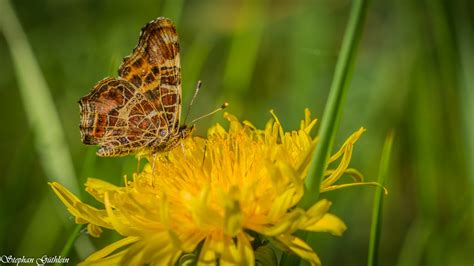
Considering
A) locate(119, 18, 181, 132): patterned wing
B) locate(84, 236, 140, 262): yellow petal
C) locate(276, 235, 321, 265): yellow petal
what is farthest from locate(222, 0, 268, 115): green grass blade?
locate(276, 235, 321, 265): yellow petal

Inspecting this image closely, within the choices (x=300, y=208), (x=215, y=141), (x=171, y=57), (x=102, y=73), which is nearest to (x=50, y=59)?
(x=102, y=73)

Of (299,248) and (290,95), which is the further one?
(290,95)

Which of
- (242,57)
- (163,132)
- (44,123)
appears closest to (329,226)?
(163,132)

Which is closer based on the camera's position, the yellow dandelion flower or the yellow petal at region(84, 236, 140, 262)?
the yellow dandelion flower

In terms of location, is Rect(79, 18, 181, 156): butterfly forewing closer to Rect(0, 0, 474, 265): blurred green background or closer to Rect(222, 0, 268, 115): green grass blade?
Rect(0, 0, 474, 265): blurred green background

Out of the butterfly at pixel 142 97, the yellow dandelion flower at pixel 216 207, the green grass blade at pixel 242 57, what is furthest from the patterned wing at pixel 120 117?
the green grass blade at pixel 242 57

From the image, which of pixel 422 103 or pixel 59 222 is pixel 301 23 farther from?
pixel 59 222

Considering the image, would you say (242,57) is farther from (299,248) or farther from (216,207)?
(299,248)
